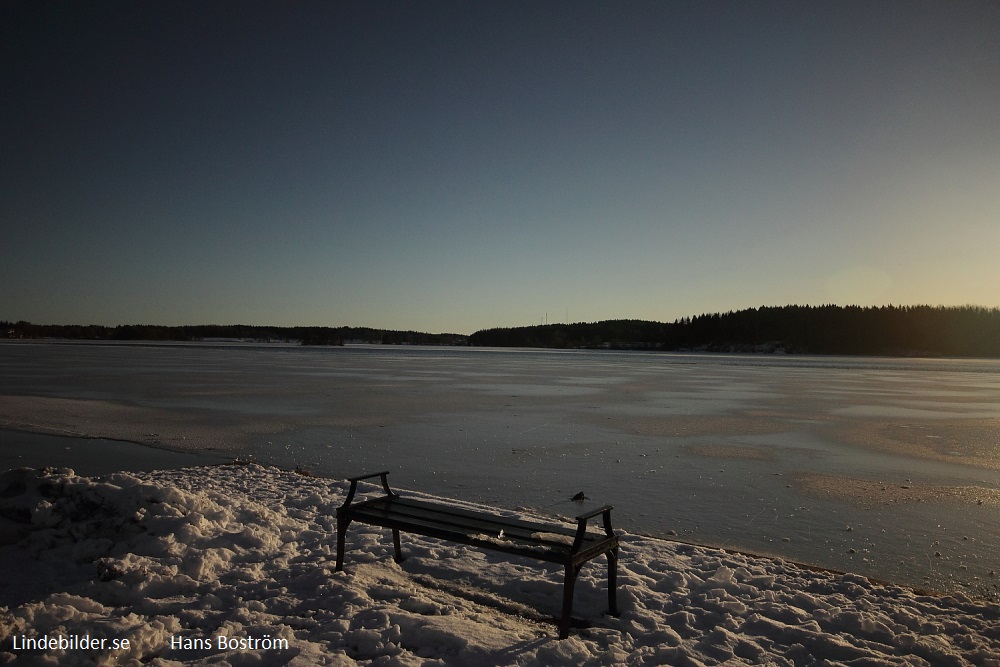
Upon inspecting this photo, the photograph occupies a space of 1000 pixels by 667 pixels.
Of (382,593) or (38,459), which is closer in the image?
(382,593)

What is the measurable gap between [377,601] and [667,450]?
305 inches

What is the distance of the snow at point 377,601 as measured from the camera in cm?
378

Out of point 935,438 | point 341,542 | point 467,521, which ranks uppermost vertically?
point 467,521

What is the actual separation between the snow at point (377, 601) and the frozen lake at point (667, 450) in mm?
1159

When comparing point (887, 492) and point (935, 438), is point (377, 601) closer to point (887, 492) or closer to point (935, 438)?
→ point (887, 492)

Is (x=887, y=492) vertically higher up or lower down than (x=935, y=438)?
lower down

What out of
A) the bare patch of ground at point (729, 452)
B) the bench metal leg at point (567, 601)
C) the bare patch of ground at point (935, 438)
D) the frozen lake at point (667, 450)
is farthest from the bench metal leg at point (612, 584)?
the bare patch of ground at point (935, 438)

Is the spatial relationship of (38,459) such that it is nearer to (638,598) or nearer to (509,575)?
(509,575)

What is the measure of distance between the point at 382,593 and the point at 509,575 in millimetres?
1114

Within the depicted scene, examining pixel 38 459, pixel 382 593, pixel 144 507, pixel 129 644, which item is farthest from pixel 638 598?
pixel 38 459

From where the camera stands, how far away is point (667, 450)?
11.1m

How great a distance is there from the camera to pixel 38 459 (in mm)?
9500

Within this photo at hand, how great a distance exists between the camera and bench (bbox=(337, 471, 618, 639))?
4.05 meters

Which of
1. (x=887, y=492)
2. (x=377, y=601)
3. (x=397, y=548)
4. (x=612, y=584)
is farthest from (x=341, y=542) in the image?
(x=887, y=492)
